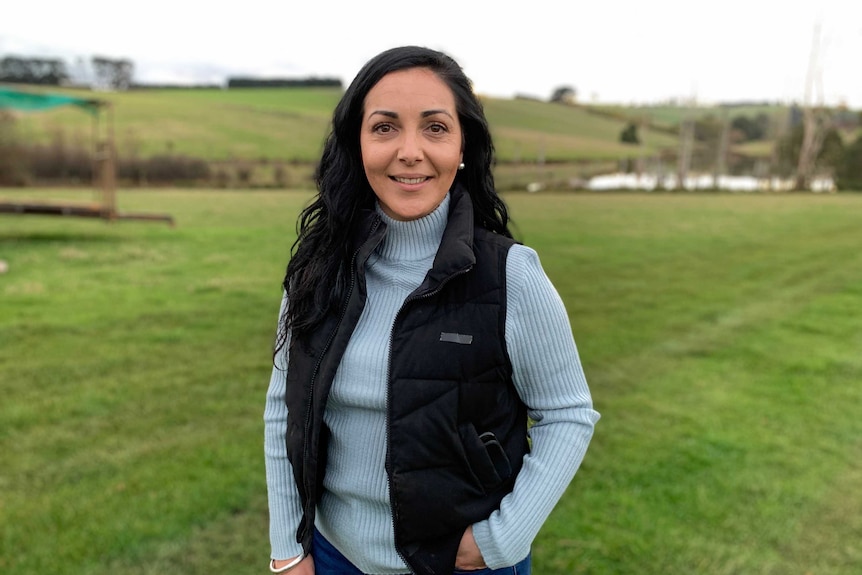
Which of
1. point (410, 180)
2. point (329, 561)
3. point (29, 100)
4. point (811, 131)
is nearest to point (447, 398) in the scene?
point (410, 180)

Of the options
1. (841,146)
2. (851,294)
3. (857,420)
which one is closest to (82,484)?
(857,420)

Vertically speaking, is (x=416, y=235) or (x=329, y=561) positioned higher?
(x=416, y=235)

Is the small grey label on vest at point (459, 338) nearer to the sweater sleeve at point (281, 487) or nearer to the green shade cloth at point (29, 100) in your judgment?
the sweater sleeve at point (281, 487)

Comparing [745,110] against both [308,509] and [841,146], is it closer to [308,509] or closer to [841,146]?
[841,146]

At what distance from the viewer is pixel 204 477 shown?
394 centimetres

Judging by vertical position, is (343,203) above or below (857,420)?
above

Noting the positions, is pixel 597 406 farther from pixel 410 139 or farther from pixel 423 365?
pixel 410 139

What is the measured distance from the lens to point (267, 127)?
5228 cm

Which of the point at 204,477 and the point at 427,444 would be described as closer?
the point at 427,444

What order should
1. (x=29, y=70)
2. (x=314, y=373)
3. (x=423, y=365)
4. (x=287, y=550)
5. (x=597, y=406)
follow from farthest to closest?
1. (x=29, y=70)
2. (x=597, y=406)
3. (x=287, y=550)
4. (x=314, y=373)
5. (x=423, y=365)

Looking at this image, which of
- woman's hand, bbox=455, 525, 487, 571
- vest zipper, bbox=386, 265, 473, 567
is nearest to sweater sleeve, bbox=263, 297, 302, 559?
vest zipper, bbox=386, 265, 473, 567

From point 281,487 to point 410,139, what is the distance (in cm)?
95

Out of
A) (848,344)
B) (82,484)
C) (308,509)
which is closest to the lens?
(308,509)

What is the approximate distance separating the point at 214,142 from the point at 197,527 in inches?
1778
